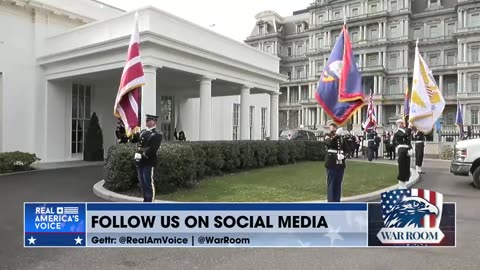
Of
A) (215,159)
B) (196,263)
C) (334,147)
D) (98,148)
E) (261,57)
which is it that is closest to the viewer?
(196,263)

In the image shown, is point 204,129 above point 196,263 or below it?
above

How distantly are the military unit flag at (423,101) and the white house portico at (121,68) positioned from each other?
9216mm

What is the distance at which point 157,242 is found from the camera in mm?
4102

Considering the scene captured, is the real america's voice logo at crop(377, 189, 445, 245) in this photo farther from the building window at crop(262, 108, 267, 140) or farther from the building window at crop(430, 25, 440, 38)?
the building window at crop(430, 25, 440, 38)

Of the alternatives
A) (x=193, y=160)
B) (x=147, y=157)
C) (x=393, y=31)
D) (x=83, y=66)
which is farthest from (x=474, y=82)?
(x=147, y=157)

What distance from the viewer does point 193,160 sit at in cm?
1056

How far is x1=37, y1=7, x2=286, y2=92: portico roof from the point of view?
15.3 m

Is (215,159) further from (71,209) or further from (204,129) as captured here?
(71,209)

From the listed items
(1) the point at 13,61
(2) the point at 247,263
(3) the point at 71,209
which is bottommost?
(2) the point at 247,263

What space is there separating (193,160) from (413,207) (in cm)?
743

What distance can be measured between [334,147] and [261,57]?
16548 millimetres

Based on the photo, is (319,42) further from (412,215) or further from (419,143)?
(412,215)

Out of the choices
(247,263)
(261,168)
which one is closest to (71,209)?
(247,263)

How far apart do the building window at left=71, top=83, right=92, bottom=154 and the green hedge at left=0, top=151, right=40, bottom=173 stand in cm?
509
